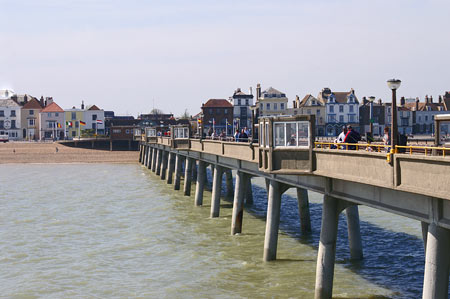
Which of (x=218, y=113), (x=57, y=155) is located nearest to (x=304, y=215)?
(x=57, y=155)

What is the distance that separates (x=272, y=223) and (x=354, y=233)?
380 cm

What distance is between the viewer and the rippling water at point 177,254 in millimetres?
21578

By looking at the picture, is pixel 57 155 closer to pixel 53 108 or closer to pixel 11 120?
pixel 53 108

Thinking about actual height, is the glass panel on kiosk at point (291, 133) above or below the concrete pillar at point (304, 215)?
above

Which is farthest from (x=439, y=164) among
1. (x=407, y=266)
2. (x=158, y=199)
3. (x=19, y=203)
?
(x=19, y=203)

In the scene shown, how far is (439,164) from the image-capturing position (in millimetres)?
13195

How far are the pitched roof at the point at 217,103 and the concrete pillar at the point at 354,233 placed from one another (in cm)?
11391

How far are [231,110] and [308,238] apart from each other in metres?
110

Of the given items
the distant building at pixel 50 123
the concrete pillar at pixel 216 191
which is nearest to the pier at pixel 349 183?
the concrete pillar at pixel 216 191

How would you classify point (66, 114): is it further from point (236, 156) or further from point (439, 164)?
point (439, 164)

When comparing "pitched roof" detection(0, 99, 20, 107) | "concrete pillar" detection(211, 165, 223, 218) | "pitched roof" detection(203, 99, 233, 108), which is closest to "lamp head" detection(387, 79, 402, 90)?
"concrete pillar" detection(211, 165, 223, 218)

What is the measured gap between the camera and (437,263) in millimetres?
13375

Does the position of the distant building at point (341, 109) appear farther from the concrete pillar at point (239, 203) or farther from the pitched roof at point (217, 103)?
the concrete pillar at point (239, 203)

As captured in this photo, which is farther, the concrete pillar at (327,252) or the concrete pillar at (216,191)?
the concrete pillar at (216,191)
